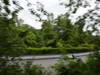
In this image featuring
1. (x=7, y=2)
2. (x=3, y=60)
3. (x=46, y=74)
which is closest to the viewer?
(x=7, y=2)

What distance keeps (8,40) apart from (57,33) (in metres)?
1.49

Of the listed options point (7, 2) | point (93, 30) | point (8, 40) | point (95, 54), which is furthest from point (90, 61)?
point (7, 2)

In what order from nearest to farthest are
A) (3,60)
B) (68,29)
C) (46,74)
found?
1. (3,60)
2. (68,29)
3. (46,74)

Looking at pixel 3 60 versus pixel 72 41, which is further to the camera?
pixel 72 41

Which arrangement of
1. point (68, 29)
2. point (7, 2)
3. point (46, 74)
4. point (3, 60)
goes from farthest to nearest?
point (46, 74) < point (68, 29) < point (3, 60) < point (7, 2)

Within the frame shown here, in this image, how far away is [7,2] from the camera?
590 cm

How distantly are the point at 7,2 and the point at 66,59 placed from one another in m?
2.35

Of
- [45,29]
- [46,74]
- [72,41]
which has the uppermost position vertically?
[45,29]

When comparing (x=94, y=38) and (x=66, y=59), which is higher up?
(x=94, y=38)

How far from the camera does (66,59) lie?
23.1 ft

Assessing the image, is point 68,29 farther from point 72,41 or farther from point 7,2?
point 7,2

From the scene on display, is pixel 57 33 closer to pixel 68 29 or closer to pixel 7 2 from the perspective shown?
pixel 68 29

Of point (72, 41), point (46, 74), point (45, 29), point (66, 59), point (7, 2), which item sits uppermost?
point (7, 2)

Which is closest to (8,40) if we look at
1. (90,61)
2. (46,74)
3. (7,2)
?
(7,2)
